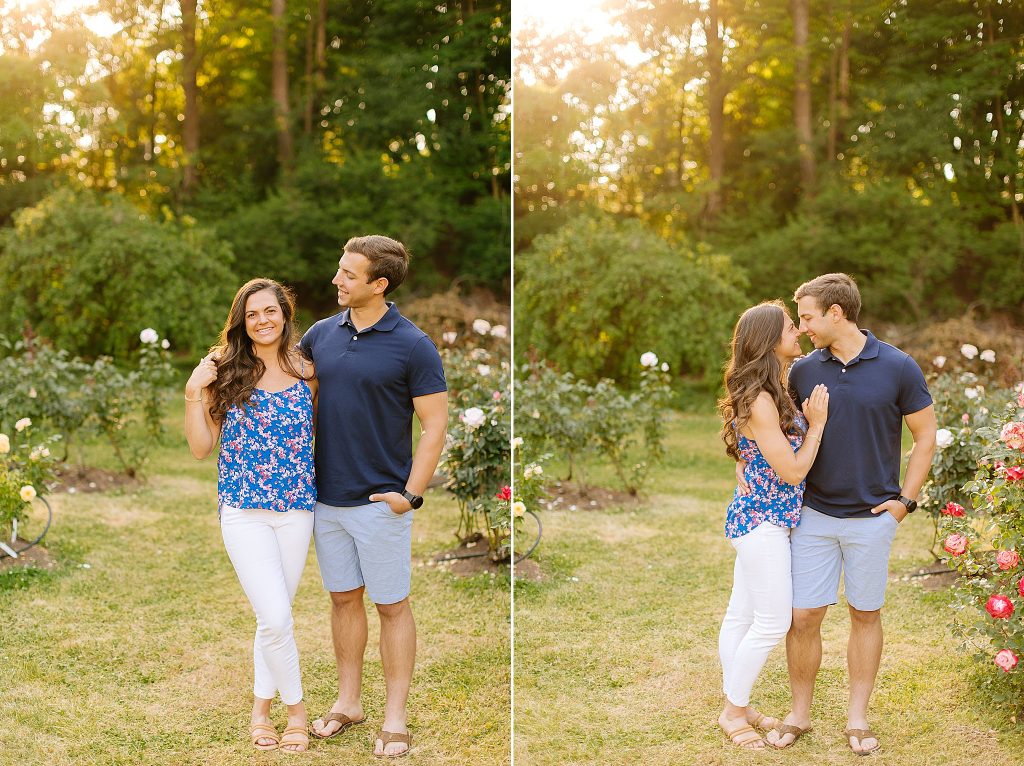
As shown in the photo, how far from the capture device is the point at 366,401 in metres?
2.60

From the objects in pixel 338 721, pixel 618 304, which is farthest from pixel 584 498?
pixel 618 304

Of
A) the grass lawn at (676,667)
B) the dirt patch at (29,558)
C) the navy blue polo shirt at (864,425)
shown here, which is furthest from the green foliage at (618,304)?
the navy blue polo shirt at (864,425)

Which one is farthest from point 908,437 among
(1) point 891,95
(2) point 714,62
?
(2) point 714,62

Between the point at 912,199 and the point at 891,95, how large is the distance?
143 centimetres

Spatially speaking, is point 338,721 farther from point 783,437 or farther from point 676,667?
point 783,437

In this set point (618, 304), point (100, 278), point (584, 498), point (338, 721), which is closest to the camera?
point (338, 721)

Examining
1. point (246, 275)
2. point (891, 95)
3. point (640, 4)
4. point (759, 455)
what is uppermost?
point (640, 4)

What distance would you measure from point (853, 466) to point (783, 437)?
0.21 metres

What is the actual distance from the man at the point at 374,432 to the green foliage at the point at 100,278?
868cm

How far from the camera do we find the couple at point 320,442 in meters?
2.57

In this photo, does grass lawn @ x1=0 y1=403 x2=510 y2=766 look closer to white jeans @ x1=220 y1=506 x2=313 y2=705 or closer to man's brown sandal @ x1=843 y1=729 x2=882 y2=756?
white jeans @ x1=220 y1=506 x2=313 y2=705

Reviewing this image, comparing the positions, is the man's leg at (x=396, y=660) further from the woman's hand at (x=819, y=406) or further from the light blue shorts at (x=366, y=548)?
the woman's hand at (x=819, y=406)

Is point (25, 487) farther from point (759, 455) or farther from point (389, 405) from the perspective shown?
point (759, 455)

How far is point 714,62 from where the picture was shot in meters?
13.1
